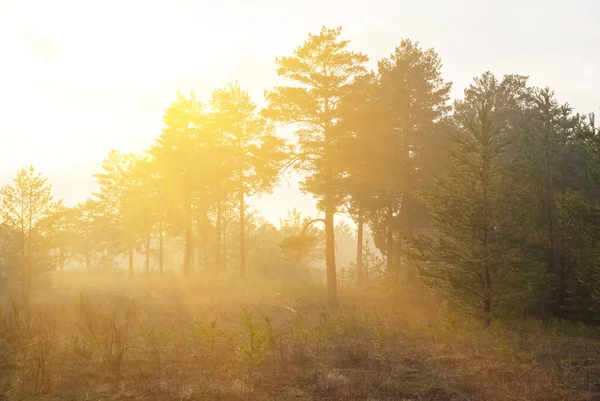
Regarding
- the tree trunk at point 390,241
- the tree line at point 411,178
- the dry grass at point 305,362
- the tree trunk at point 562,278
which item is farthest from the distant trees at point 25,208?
the tree trunk at point 562,278

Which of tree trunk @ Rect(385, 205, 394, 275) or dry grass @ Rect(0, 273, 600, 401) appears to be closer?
dry grass @ Rect(0, 273, 600, 401)

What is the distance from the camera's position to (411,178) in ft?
77.0

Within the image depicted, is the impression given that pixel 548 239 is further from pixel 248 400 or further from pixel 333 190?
pixel 248 400

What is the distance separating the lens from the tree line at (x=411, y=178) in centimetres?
1465

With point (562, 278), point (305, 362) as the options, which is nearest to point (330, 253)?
point (562, 278)

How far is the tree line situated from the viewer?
48.1ft

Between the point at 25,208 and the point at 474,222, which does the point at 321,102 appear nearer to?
the point at 474,222

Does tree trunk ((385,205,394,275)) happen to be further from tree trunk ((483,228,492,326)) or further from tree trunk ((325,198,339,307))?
tree trunk ((483,228,492,326))

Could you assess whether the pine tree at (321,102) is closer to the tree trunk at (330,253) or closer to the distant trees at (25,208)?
the tree trunk at (330,253)

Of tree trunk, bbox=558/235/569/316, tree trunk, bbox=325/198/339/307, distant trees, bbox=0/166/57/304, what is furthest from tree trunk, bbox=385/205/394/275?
distant trees, bbox=0/166/57/304

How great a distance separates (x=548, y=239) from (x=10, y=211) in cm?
3113

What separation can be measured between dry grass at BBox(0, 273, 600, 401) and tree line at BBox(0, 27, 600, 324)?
2.41m

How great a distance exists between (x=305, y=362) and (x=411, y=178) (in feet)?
49.5

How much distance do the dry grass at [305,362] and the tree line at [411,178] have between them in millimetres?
→ 2412
